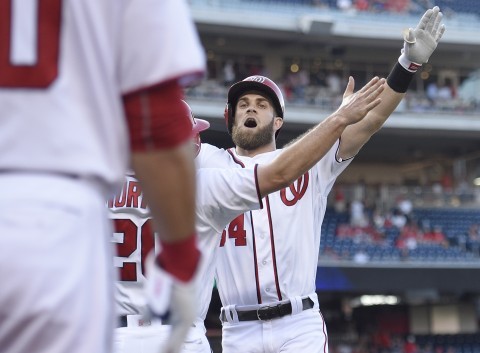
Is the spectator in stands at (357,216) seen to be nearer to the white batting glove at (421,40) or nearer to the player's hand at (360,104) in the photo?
the white batting glove at (421,40)

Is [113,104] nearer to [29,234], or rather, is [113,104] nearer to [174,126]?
[174,126]

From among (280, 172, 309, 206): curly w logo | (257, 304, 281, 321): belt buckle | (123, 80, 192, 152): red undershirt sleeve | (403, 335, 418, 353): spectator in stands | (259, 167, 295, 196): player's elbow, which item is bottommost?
(403, 335, 418, 353): spectator in stands

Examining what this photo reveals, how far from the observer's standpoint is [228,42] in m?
30.7

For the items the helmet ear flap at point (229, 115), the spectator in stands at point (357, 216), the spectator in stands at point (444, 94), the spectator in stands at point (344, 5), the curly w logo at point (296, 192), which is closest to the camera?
the curly w logo at point (296, 192)

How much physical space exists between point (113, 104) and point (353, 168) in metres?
31.1

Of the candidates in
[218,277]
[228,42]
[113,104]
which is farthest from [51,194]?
[228,42]

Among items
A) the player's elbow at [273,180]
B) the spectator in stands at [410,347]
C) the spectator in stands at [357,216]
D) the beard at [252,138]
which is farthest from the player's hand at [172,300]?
the spectator in stands at [357,216]

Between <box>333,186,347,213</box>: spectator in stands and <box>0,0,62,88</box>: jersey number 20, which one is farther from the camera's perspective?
<box>333,186,347,213</box>: spectator in stands

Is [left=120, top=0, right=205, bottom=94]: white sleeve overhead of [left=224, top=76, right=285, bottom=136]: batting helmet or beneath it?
beneath

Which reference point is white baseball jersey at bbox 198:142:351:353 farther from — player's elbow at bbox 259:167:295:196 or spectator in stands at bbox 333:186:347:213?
spectator in stands at bbox 333:186:347:213

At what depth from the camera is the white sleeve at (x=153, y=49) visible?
2.25 meters

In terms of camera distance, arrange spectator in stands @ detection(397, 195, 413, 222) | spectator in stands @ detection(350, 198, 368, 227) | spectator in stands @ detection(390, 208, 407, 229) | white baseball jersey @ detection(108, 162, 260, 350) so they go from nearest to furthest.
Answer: white baseball jersey @ detection(108, 162, 260, 350), spectator in stands @ detection(350, 198, 368, 227), spectator in stands @ detection(390, 208, 407, 229), spectator in stands @ detection(397, 195, 413, 222)

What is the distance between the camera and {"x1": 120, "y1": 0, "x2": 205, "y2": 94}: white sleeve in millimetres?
2254

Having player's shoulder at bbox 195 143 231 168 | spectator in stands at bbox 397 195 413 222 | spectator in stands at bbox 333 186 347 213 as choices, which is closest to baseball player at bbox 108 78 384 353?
player's shoulder at bbox 195 143 231 168
